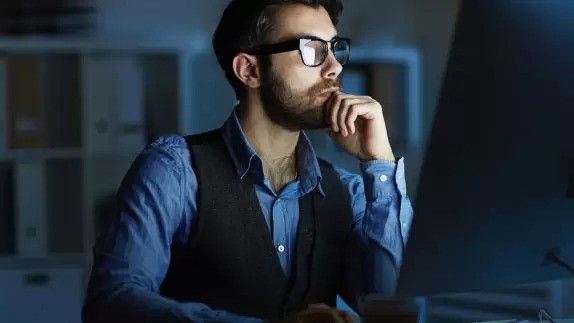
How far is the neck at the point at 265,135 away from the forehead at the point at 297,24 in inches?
4.8

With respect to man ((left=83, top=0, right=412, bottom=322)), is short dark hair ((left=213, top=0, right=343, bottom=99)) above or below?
above

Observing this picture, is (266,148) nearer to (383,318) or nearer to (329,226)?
(329,226)

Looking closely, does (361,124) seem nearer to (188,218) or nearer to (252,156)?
(252,156)

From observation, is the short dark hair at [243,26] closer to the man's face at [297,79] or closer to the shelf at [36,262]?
the man's face at [297,79]

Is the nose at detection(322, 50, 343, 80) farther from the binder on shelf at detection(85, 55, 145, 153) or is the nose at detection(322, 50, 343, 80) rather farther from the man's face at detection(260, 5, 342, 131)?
the binder on shelf at detection(85, 55, 145, 153)

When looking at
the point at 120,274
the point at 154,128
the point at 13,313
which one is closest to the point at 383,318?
the point at 120,274

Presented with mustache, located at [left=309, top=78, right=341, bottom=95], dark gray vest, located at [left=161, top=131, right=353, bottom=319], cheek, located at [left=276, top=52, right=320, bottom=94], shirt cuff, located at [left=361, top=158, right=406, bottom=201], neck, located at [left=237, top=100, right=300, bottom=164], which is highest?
cheek, located at [left=276, top=52, right=320, bottom=94]

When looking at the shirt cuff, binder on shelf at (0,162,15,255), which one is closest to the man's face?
the shirt cuff

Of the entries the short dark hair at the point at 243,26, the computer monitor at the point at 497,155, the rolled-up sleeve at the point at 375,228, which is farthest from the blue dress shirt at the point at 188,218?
the computer monitor at the point at 497,155

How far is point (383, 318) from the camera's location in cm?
71

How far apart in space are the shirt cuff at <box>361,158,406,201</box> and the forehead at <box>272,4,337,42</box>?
0.74ft

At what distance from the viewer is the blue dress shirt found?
1.04m

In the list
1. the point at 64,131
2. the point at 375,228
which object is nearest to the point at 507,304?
the point at 375,228

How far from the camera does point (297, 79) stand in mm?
1157
